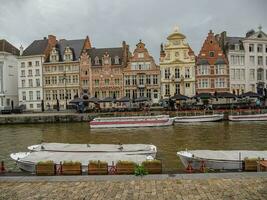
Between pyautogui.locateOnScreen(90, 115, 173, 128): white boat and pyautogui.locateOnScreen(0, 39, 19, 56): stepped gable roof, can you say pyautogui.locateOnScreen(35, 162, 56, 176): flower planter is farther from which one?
pyautogui.locateOnScreen(0, 39, 19, 56): stepped gable roof

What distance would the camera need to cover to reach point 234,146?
89.8ft

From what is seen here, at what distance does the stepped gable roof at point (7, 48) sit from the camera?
7544cm

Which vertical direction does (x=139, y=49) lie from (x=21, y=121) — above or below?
above

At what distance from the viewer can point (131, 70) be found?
66188mm

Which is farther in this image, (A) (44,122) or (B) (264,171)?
(A) (44,122)

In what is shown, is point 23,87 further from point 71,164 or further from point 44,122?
point 71,164

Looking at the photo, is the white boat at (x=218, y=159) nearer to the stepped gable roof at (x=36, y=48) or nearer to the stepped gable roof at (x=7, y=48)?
the stepped gable roof at (x=36, y=48)

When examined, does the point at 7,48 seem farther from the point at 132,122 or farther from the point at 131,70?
the point at 132,122

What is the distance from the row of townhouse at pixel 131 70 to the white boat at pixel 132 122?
19.5 metres

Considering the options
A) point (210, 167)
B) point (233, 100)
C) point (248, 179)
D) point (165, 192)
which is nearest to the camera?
point (165, 192)

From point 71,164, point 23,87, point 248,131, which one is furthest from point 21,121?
point 71,164

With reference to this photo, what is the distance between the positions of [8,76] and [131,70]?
28.1m

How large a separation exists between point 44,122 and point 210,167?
130 feet

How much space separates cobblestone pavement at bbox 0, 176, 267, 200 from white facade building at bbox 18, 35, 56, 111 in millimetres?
60314
